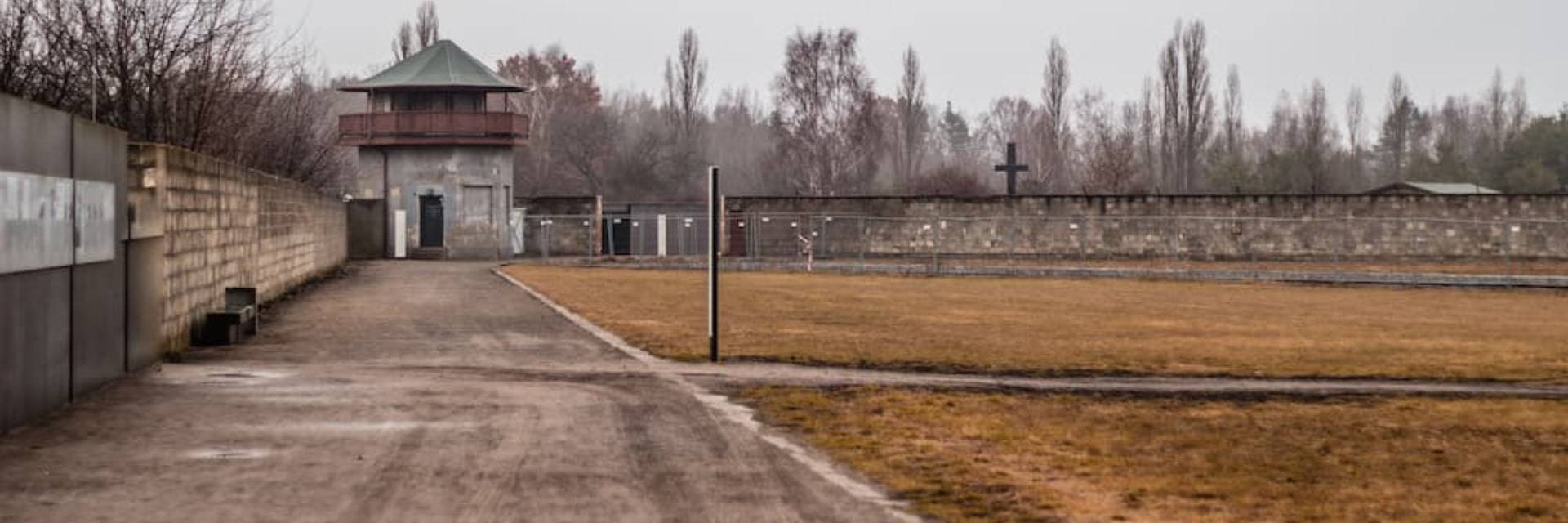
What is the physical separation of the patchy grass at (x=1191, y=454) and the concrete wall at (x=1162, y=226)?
47831mm

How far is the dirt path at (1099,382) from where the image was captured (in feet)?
53.7

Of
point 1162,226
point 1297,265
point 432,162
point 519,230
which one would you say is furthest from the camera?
point 1162,226

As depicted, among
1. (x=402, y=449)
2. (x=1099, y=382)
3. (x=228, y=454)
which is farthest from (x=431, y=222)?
(x=228, y=454)

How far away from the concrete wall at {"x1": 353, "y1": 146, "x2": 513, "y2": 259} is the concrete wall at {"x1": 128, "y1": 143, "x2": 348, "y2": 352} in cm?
2561

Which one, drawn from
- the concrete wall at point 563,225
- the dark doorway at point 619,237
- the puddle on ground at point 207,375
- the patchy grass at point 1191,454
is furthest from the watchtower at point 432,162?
the patchy grass at point 1191,454

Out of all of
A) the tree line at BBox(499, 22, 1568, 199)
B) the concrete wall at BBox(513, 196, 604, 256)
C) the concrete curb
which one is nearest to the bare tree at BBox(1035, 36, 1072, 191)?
the tree line at BBox(499, 22, 1568, 199)

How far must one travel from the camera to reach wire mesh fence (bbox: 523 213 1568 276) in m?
62.2

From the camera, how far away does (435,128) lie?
58.2 metres

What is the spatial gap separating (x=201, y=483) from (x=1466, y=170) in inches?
3855

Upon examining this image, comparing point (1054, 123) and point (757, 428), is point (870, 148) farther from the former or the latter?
point (757, 428)

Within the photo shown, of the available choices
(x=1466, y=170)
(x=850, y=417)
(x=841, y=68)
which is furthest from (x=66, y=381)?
(x=1466, y=170)

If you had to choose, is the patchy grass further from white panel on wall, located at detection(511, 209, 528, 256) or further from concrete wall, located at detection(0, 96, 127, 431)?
white panel on wall, located at detection(511, 209, 528, 256)

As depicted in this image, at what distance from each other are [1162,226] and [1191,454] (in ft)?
178

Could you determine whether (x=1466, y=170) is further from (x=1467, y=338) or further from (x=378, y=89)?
(x=1467, y=338)
